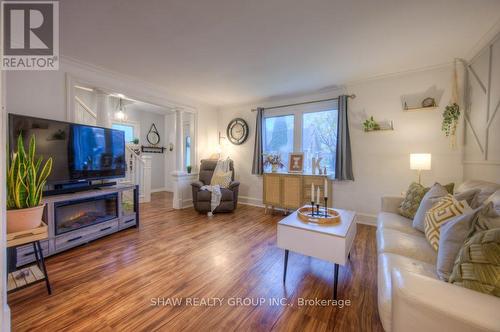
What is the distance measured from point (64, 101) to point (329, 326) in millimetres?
3881

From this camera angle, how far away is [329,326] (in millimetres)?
1375

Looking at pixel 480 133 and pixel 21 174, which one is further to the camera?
pixel 480 133

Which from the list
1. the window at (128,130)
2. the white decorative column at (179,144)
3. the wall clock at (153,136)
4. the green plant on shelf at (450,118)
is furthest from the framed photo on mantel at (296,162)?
the window at (128,130)

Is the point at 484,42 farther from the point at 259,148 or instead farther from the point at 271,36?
the point at 259,148

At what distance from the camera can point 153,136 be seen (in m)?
6.21

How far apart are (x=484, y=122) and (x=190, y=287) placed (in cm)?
356

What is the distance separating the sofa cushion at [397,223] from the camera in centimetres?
191

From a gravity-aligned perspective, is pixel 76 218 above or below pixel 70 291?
above

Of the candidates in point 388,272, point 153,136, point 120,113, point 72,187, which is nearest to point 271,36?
point 388,272

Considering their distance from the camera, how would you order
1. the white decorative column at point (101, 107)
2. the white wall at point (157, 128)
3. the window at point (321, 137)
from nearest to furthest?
1. the white decorative column at point (101, 107)
2. the window at point (321, 137)
3. the white wall at point (157, 128)

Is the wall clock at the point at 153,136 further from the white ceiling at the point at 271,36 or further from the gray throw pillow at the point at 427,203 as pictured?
the gray throw pillow at the point at 427,203

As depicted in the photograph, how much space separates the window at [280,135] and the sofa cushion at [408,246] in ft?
8.73

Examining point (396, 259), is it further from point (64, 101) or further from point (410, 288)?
point (64, 101)

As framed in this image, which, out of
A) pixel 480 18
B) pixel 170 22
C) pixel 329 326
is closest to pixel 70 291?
pixel 329 326
